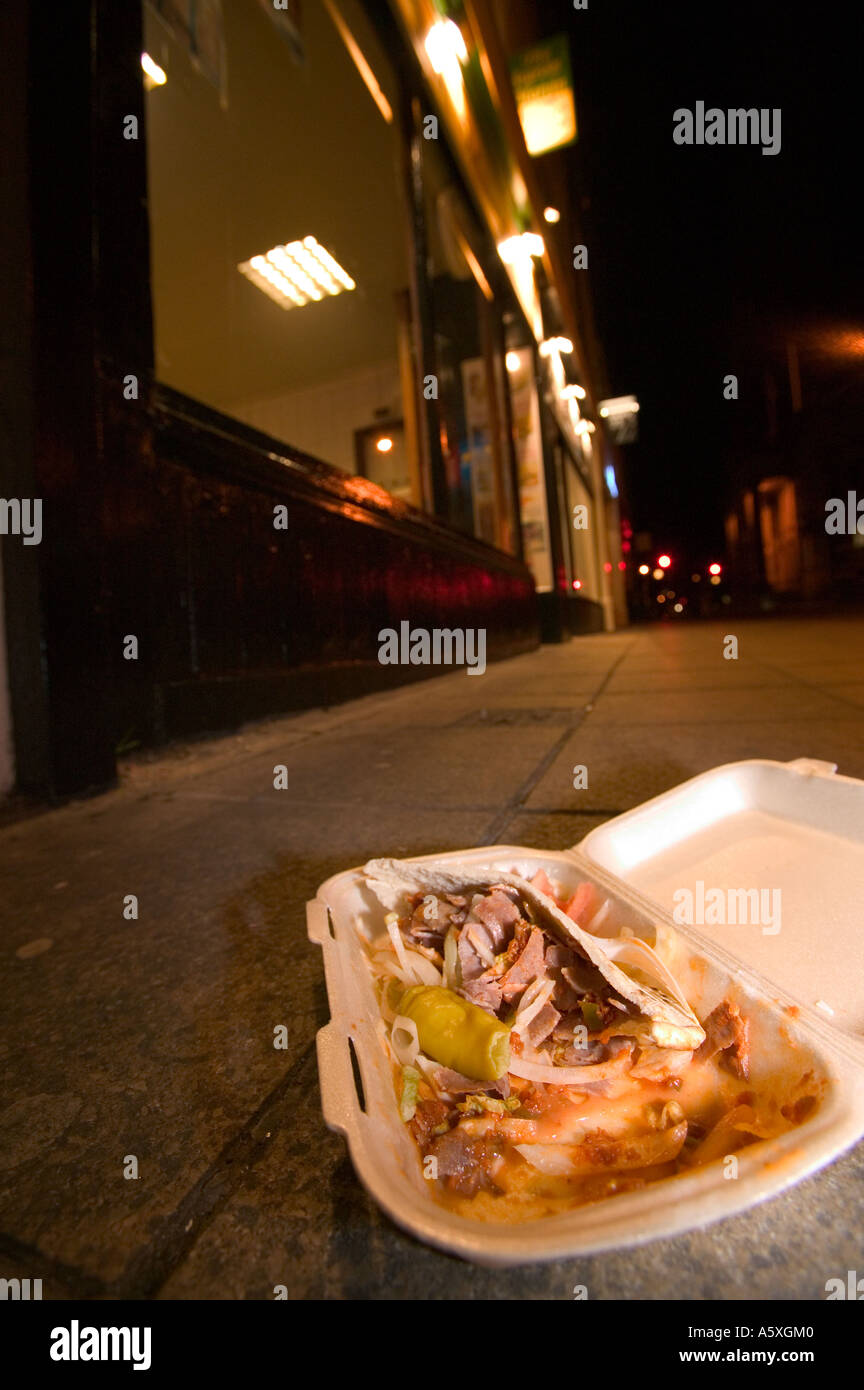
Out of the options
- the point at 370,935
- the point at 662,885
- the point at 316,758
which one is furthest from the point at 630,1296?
the point at 316,758

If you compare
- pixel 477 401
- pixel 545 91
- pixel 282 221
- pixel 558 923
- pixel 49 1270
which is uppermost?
pixel 545 91

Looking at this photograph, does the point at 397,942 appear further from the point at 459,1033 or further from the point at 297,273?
the point at 297,273

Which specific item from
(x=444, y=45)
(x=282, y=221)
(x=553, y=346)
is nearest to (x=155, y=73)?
(x=282, y=221)

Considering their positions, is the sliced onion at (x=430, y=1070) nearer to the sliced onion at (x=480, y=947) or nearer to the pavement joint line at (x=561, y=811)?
the sliced onion at (x=480, y=947)

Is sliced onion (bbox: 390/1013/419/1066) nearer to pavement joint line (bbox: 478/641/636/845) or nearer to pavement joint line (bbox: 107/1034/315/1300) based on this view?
pavement joint line (bbox: 107/1034/315/1300)

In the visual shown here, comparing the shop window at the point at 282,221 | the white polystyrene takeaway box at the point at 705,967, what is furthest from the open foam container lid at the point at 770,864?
the shop window at the point at 282,221

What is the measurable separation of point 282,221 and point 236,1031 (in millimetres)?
7219

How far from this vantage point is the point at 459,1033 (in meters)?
0.55

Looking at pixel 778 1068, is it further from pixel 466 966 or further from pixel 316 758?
pixel 316 758

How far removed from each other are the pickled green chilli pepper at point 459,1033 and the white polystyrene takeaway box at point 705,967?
46 millimetres

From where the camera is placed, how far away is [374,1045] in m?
0.54

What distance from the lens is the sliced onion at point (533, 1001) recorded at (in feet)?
1.97

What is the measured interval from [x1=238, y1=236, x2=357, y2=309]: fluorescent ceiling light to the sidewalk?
6.23 meters
